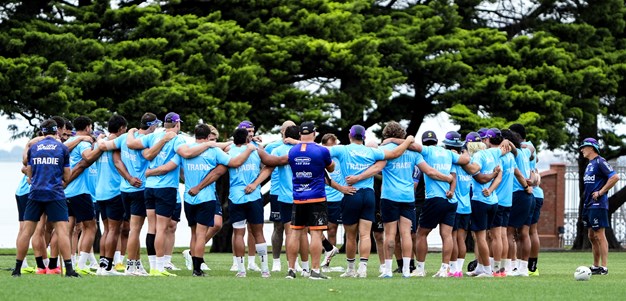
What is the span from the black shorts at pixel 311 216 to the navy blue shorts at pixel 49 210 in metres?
3.01

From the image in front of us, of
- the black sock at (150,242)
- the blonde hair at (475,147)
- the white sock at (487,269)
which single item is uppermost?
the blonde hair at (475,147)

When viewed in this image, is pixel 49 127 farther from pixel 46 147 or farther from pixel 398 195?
pixel 398 195

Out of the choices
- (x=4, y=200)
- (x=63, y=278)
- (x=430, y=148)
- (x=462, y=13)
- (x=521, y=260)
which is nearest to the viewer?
(x=63, y=278)

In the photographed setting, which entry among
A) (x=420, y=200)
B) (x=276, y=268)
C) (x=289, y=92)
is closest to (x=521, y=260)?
(x=420, y=200)

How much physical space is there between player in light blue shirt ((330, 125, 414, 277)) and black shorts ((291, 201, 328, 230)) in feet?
2.39

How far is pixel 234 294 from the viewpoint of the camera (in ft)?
46.4

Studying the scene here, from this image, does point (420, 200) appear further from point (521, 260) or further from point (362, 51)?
point (362, 51)

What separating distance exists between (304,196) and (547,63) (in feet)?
64.2

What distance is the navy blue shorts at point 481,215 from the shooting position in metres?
18.7

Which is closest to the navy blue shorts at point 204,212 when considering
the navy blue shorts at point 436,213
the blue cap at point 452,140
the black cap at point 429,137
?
the navy blue shorts at point 436,213

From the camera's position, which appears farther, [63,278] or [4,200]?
[4,200]

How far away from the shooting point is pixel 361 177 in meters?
17.4

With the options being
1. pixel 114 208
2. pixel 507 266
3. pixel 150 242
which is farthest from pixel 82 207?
pixel 507 266

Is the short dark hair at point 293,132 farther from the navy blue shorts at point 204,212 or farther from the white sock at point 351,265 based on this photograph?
the white sock at point 351,265
